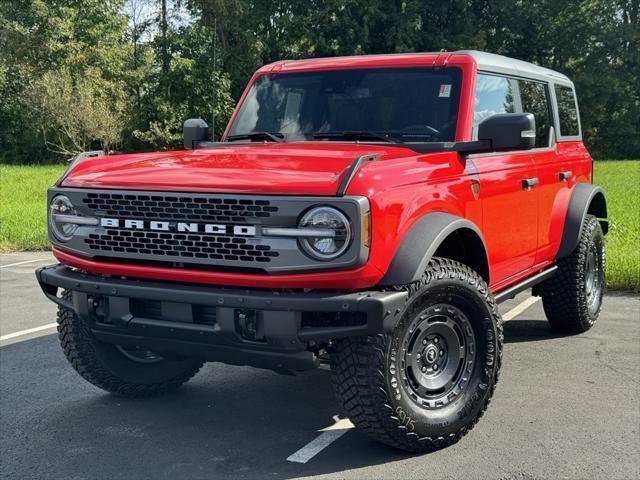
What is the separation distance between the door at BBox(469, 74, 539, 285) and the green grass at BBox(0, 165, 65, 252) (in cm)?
898

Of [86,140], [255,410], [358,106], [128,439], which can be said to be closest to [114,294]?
[128,439]

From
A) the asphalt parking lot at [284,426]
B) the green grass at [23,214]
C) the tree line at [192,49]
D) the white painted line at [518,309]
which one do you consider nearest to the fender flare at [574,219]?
the asphalt parking lot at [284,426]

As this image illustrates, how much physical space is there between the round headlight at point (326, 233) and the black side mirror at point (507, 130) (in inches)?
50.6

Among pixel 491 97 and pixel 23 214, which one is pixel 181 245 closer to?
pixel 491 97

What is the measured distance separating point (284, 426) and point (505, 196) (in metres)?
1.90

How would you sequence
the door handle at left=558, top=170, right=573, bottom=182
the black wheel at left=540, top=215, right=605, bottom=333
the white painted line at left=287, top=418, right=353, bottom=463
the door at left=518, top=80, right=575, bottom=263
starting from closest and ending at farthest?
the white painted line at left=287, top=418, right=353, bottom=463 → the door at left=518, top=80, right=575, bottom=263 → the door handle at left=558, top=170, right=573, bottom=182 → the black wheel at left=540, top=215, right=605, bottom=333

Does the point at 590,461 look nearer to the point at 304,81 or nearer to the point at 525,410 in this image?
the point at 525,410

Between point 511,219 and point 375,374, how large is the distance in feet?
5.82

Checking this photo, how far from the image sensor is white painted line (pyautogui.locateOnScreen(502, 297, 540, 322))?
22.9 ft

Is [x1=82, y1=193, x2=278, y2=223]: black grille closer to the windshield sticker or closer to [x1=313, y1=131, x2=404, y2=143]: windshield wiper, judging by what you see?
[x1=313, y1=131, x2=404, y2=143]: windshield wiper

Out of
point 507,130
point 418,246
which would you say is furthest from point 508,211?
point 418,246

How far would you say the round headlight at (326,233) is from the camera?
3.25 meters

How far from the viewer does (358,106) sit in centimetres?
482

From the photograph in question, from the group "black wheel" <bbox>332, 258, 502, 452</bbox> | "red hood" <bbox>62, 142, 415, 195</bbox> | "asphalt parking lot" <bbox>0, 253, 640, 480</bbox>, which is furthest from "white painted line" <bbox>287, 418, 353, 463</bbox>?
"red hood" <bbox>62, 142, 415, 195</bbox>
